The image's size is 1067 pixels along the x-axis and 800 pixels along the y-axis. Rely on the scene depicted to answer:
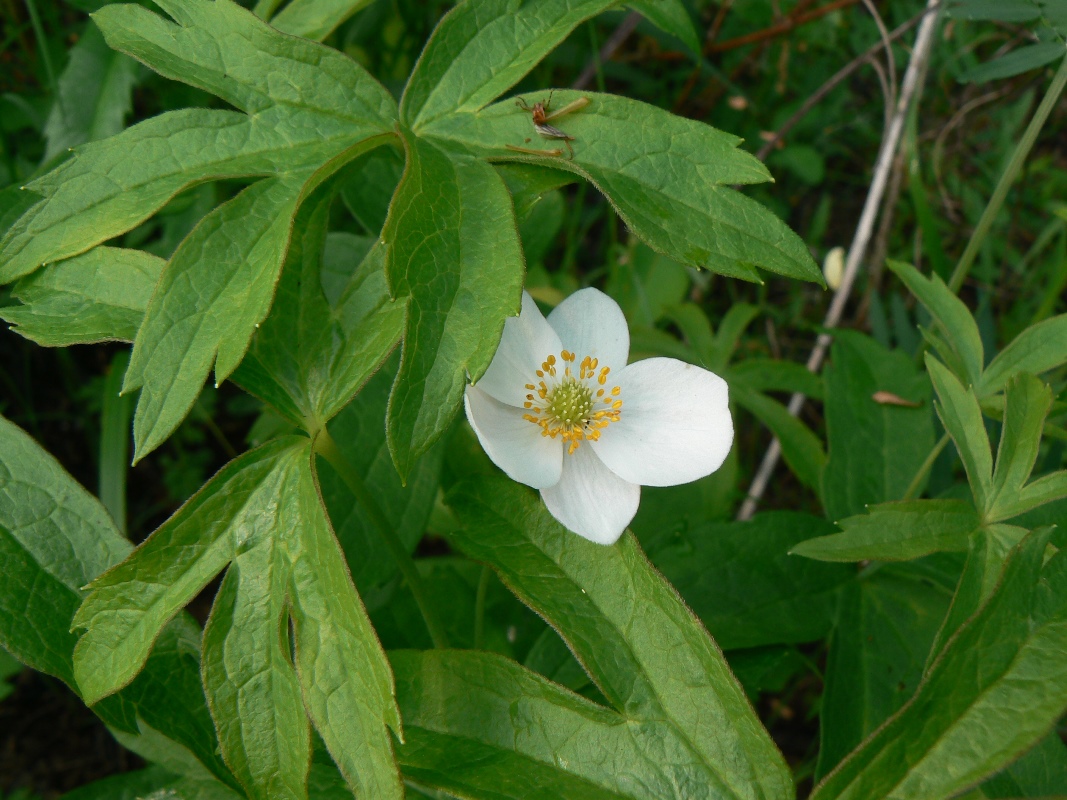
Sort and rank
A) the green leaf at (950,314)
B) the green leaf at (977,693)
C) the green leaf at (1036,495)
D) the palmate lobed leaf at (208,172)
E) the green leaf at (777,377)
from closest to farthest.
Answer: the green leaf at (977,693), the palmate lobed leaf at (208,172), the green leaf at (1036,495), the green leaf at (950,314), the green leaf at (777,377)

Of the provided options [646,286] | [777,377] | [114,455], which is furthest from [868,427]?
[114,455]

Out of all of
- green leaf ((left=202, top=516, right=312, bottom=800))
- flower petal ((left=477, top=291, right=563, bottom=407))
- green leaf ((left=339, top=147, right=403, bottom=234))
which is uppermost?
green leaf ((left=339, top=147, right=403, bottom=234))

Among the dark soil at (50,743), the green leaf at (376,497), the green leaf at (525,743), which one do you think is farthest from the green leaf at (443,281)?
the dark soil at (50,743)

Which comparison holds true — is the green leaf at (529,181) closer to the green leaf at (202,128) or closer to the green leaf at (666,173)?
the green leaf at (666,173)

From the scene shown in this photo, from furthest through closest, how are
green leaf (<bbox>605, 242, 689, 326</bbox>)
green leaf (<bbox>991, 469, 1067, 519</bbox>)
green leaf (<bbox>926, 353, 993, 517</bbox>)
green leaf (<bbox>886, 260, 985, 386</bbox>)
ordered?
green leaf (<bbox>605, 242, 689, 326</bbox>), green leaf (<bbox>886, 260, 985, 386</bbox>), green leaf (<bbox>926, 353, 993, 517</bbox>), green leaf (<bbox>991, 469, 1067, 519</bbox>)

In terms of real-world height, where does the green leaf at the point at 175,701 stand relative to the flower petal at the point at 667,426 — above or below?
below

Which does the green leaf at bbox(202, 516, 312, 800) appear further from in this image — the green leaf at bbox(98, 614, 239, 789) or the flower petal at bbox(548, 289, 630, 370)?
the flower petal at bbox(548, 289, 630, 370)

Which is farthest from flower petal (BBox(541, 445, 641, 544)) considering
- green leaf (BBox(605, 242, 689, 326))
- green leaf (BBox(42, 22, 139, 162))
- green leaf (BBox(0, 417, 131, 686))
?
green leaf (BBox(42, 22, 139, 162))
